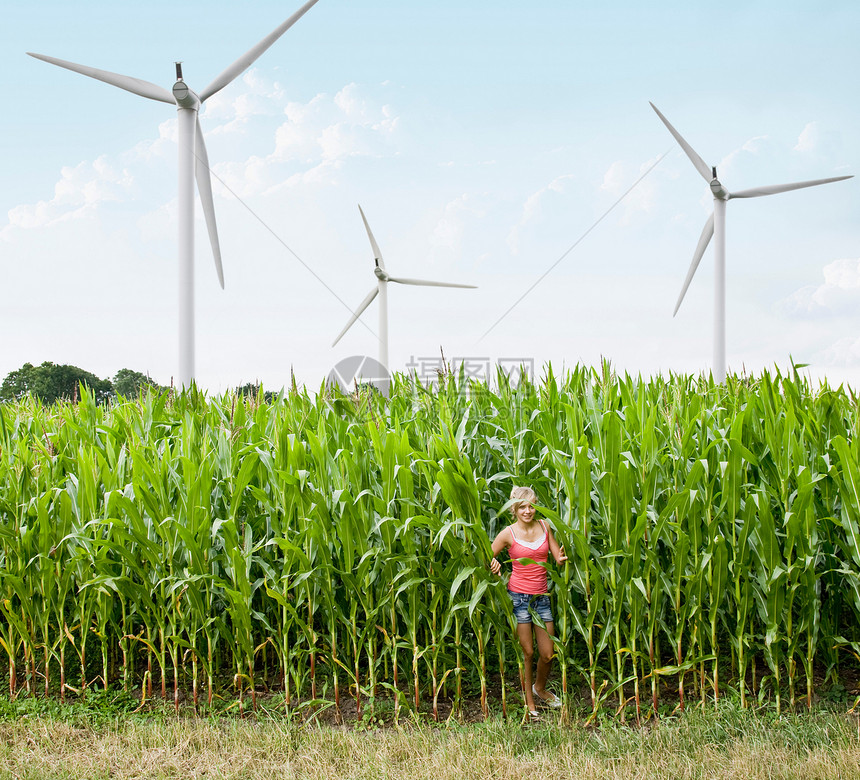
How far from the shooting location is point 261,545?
5.72 m

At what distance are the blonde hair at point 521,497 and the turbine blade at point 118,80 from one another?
16144 mm

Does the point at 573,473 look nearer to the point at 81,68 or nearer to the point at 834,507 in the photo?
the point at 834,507

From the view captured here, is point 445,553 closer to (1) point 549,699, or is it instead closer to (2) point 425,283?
(1) point 549,699

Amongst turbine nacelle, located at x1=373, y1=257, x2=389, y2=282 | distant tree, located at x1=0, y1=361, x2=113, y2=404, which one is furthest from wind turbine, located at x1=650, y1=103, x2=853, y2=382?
distant tree, located at x1=0, y1=361, x2=113, y2=404

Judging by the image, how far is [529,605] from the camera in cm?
543

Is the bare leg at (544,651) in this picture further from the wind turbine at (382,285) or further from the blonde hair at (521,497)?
the wind turbine at (382,285)

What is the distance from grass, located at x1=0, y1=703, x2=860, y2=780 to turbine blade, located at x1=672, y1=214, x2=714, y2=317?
22.8m

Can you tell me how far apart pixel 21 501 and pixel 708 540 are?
6.38 meters

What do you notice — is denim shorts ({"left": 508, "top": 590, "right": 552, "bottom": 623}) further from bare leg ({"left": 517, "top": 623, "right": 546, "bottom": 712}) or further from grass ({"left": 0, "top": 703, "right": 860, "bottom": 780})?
grass ({"left": 0, "top": 703, "right": 860, "bottom": 780})

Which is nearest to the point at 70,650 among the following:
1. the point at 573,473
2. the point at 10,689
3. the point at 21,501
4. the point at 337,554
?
the point at 10,689

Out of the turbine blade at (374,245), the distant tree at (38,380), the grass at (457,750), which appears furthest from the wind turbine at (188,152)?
the distant tree at (38,380)

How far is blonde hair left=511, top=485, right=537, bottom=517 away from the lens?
5371 millimetres

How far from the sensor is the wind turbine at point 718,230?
77.7 ft

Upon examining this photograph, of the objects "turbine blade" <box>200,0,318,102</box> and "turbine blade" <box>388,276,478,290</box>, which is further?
"turbine blade" <box>388,276,478,290</box>
